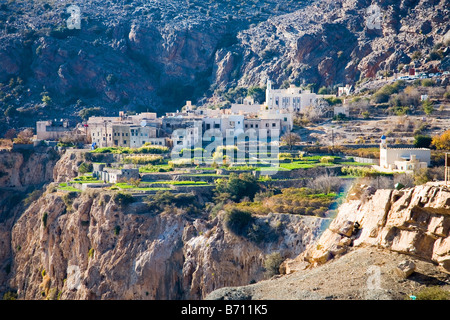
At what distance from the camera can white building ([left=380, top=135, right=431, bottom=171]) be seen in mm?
51669

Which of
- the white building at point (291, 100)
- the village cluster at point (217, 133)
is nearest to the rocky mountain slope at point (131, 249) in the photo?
the village cluster at point (217, 133)

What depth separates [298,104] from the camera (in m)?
73.9

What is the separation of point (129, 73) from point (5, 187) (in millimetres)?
32372

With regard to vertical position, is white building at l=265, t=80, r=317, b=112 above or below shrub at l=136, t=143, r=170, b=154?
Answer: above

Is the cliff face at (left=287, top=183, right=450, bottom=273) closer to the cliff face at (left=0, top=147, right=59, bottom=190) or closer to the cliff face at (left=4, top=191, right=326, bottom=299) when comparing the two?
the cliff face at (left=4, top=191, right=326, bottom=299)

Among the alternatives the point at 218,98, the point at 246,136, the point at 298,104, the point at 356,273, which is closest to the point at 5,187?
the point at 246,136

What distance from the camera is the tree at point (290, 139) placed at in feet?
199

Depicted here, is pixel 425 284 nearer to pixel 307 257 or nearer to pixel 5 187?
pixel 307 257

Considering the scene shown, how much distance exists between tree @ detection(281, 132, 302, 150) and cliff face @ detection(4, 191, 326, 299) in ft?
51.4

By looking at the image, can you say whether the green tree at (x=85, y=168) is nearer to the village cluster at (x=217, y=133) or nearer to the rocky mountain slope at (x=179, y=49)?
the village cluster at (x=217, y=133)

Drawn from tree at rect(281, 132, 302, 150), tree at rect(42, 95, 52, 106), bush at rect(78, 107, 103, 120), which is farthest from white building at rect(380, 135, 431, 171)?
tree at rect(42, 95, 52, 106)

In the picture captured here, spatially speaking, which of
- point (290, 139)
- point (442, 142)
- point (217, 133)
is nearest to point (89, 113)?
point (217, 133)

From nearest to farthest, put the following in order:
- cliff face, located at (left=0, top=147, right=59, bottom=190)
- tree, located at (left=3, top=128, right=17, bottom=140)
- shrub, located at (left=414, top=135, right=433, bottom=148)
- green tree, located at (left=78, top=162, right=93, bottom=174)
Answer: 1. shrub, located at (left=414, top=135, right=433, bottom=148)
2. green tree, located at (left=78, top=162, right=93, bottom=174)
3. cliff face, located at (left=0, top=147, right=59, bottom=190)
4. tree, located at (left=3, top=128, right=17, bottom=140)

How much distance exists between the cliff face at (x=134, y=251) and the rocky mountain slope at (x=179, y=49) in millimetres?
32119
